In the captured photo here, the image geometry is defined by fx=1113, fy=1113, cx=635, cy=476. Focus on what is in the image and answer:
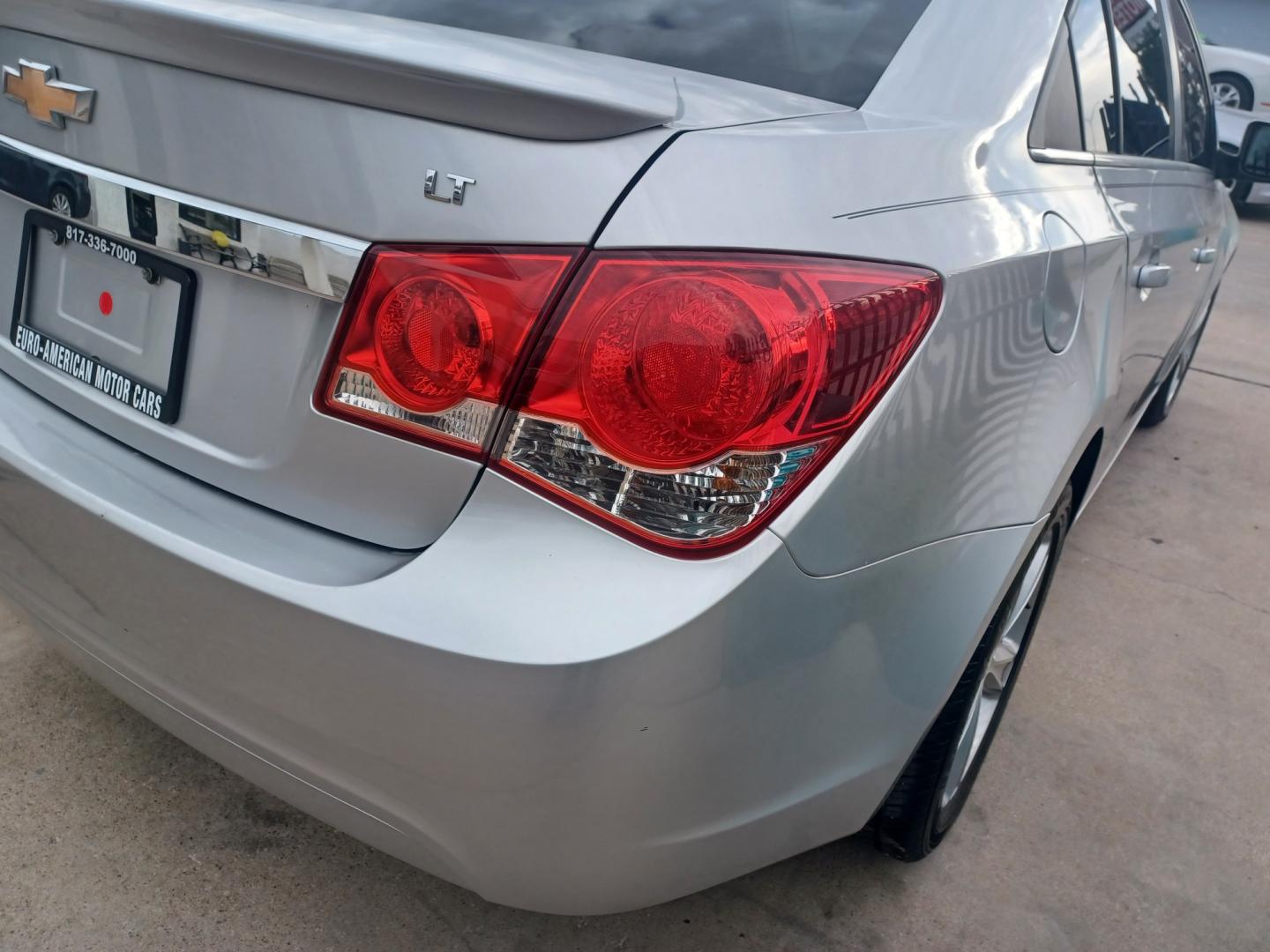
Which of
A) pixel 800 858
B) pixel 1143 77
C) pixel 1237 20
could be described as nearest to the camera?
pixel 800 858

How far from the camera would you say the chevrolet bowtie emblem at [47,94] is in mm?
1357

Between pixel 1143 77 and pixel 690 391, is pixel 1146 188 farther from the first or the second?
pixel 690 391

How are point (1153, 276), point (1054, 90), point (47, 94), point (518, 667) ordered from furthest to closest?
point (1153, 276)
point (1054, 90)
point (47, 94)
point (518, 667)

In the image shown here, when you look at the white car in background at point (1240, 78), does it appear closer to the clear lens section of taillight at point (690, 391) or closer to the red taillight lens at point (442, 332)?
the clear lens section of taillight at point (690, 391)

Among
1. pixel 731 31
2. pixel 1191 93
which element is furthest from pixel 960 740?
pixel 1191 93

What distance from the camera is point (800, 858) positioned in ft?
6.22

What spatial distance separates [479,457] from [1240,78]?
1090 cm

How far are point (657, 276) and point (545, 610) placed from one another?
355 millimetres

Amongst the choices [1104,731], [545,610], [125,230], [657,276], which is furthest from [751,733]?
[1104,731]

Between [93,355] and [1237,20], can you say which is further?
[1237,20]

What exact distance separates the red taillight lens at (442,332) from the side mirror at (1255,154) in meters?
2.82

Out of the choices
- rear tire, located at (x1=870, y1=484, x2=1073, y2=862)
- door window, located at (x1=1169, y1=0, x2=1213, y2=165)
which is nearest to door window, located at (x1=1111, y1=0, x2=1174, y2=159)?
door window, located at (x1=1169, y1=0, x2=1213, y2=165)

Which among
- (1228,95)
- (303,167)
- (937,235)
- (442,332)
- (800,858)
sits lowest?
(800,858)

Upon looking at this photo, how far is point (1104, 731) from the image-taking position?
238cm
